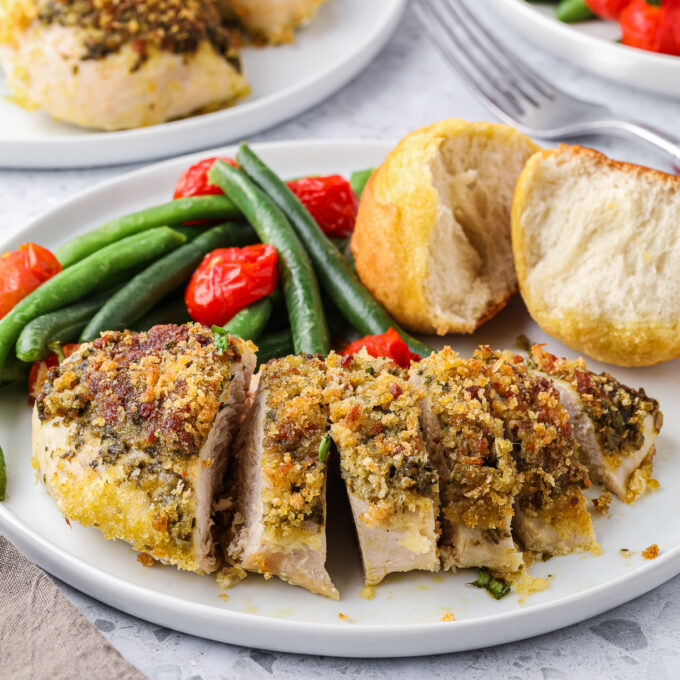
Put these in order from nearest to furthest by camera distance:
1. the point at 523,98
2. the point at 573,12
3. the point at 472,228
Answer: the point at 472,228
the point at 523,98
the point at 573,12

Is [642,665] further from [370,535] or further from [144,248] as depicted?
[144,248]

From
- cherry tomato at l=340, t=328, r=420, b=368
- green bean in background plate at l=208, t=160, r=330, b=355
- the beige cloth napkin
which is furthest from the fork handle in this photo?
the beige cloth napkin

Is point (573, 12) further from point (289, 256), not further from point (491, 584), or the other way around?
point (491, 584)

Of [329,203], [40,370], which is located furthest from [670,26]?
[40,370]

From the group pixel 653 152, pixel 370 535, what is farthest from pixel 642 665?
pixel 653 152

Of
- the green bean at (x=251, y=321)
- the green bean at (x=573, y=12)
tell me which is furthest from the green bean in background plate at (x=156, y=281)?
→ the green bean at (x=573, y=12)

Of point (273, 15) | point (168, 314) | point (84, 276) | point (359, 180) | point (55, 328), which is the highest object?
point (273, 15)
